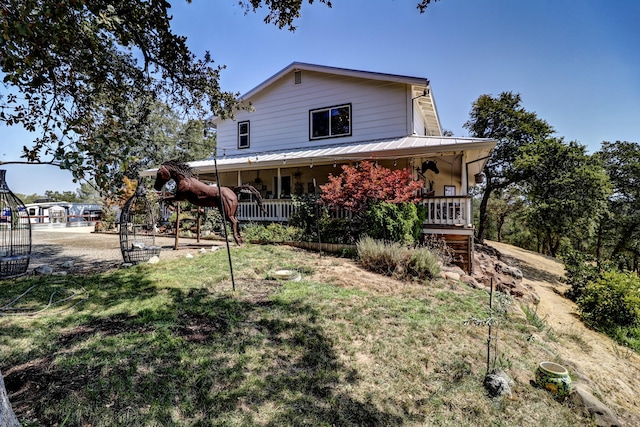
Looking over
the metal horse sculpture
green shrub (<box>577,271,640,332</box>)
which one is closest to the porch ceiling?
the metal horse sculpture

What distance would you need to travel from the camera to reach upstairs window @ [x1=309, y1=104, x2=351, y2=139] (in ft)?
48.1

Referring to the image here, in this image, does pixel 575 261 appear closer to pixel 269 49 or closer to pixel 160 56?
pixel 269 49

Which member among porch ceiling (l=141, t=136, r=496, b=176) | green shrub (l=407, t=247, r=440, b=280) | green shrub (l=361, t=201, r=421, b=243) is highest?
porch ceiling (l=141, t=136, r=496, b=176)

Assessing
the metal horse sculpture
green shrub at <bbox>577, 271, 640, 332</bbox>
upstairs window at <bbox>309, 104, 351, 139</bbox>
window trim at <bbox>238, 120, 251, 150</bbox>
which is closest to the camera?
the metal horse sculpture

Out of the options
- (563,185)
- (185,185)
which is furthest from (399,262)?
(563,185)

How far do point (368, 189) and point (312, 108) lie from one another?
7.92 m

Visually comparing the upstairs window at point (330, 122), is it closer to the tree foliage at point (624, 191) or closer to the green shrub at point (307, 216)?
the green shrub at point (307, 216)

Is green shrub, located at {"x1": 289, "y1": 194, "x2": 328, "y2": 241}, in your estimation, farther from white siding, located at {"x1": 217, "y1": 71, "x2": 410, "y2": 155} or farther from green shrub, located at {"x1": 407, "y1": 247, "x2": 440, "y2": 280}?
white siding, located at {"x1": 217, "y1": 71, "x2": 410, "y2": 155}

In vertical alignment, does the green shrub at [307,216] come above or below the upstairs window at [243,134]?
below

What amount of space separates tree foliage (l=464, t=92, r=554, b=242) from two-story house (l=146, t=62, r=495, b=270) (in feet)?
9.50

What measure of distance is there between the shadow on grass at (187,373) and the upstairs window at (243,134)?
1374 centimetres

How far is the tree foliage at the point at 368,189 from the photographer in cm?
913

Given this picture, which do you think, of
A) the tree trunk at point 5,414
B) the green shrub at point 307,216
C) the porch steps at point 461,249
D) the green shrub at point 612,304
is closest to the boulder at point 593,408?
the tree trunk at point 5,414

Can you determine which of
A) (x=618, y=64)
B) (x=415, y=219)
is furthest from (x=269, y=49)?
(x=618, y=64)
